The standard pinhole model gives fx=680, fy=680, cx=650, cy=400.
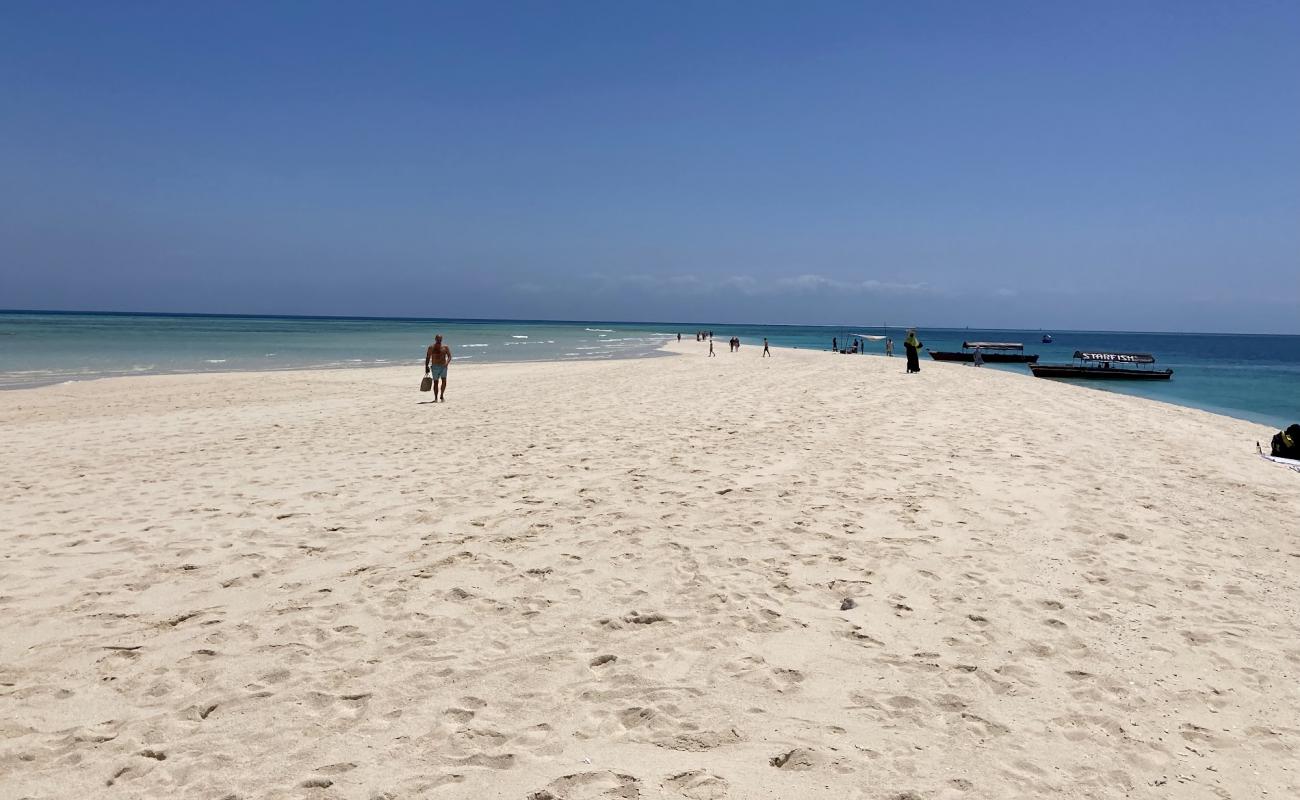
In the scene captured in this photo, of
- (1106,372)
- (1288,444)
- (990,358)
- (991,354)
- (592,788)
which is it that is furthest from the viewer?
(991,354)

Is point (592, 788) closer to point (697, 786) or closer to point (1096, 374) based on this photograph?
point (697, 786)

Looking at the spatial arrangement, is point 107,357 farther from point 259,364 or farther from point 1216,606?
point 1216,606

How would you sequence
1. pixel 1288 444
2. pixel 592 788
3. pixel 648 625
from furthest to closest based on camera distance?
pixel 1288 444
pixel 648 625
pixel 592 788

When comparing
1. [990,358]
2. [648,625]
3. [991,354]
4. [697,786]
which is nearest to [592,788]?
[697,786]

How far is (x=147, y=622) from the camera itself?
4.73m

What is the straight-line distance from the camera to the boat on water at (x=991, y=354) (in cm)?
5700

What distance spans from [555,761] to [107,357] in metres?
46.3

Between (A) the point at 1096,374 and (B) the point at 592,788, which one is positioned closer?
(B) the point at 592,788

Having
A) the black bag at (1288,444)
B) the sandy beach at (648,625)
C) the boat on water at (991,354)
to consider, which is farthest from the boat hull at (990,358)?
the sandy beach at (648,625)

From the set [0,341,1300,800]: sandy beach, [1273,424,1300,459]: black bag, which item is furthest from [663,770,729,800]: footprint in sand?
[1273,424,1300,459]: black bag

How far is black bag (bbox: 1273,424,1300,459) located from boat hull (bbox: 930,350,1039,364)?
47136 mm

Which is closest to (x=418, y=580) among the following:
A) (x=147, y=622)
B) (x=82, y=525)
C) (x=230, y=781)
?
(x=147, y=622)

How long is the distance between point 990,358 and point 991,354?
7793mm

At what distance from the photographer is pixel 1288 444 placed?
1134cm
